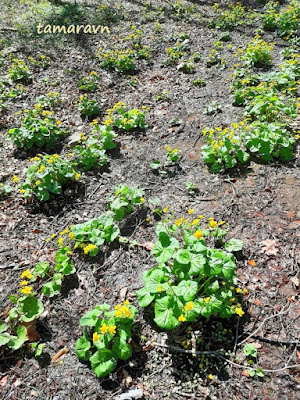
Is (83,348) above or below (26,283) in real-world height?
below

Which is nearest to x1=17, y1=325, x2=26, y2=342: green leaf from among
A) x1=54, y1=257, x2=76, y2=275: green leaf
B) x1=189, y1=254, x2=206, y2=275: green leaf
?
x1=54, y1=257, x2=76, y2=275: green leaf

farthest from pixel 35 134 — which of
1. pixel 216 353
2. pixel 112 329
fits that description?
pixel 216 353

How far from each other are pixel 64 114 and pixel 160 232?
4.17m

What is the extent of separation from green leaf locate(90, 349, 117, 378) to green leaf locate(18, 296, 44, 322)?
29.4 inches

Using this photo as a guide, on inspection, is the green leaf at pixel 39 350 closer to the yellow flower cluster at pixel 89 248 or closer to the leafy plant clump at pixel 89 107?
the yellow flower cluster at pixel 89 248

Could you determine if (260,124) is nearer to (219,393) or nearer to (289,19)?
(219,393)

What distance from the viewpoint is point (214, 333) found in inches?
100.0

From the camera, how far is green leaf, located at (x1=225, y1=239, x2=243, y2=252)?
2945 millimetres

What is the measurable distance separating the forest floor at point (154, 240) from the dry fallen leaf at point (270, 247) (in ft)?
0.04

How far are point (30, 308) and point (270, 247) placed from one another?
2508 mm

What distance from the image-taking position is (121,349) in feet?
7.70

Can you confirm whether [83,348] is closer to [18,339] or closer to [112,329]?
[112,329]

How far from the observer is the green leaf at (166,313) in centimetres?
230

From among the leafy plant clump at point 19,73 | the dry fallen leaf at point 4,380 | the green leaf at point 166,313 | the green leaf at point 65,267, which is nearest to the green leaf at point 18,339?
the dry fallen leaf at point 4,380
